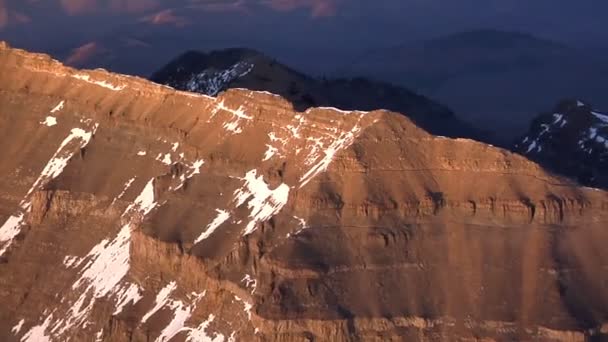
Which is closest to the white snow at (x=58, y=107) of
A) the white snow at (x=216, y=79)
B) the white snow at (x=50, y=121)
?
the white snow at (x=50, y=121)

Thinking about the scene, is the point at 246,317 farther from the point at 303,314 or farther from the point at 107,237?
the point at 107,237

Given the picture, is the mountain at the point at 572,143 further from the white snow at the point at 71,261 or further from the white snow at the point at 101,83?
the white snow at the point at 71,261

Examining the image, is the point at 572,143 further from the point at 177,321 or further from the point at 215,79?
the point at 177,321

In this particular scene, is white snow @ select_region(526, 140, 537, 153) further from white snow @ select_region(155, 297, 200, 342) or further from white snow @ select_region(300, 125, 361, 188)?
white snow @ select_region(155, 297, 200, 342)

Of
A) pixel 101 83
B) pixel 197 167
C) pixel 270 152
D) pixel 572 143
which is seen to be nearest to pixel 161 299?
pixel 197 167

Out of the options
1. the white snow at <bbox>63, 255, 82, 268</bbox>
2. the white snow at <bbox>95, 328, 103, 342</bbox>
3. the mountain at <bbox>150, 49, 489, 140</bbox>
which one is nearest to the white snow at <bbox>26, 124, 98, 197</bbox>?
the white snow at <bbox>63, 255, 82, 268</bbox>
